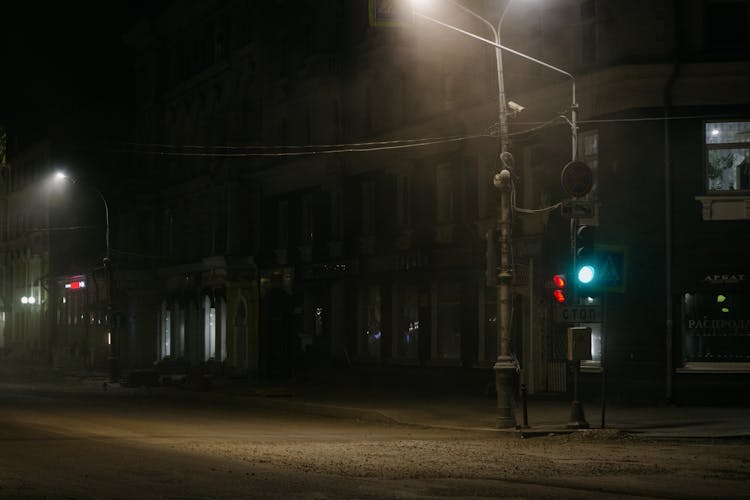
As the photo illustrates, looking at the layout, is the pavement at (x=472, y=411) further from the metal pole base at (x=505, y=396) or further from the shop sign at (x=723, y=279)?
the shop sign at (x=723, y=279)

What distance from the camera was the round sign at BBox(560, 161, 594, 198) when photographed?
22000 mm

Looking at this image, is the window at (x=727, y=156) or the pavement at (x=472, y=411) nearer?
the pavement at (x=472, y=411)

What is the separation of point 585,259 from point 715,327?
23.6 ft

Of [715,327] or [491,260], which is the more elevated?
[491,260]

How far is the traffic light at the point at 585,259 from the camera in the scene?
842 inches

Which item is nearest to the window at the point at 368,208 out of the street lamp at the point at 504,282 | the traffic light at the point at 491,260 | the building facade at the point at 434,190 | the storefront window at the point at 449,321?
the building facade at the point at 434,190

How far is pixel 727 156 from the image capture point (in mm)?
27125

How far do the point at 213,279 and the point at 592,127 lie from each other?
73.7 feet

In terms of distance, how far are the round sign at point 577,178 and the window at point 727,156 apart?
20.9 feet

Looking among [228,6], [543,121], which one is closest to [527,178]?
[543,121]

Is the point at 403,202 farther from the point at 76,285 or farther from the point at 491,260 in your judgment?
the point at 76,285

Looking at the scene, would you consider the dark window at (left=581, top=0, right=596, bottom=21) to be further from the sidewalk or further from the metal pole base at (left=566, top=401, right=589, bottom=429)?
the metal pole base at (left=566, top=401, right=589, bottom=429)

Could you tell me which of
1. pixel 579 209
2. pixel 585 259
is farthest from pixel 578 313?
pixel 579 209

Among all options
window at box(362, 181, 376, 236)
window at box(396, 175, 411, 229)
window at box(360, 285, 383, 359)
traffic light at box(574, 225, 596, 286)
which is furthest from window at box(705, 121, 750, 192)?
window at box(360, 285, 383, 359)
